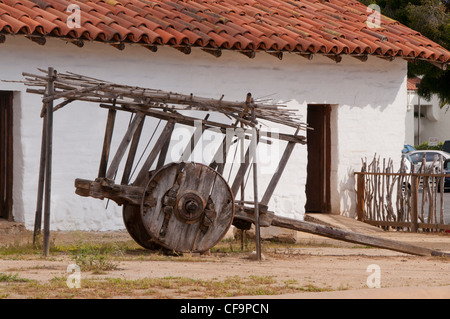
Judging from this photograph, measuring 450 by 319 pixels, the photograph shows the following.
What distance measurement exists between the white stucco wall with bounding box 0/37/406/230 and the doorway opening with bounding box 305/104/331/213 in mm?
218

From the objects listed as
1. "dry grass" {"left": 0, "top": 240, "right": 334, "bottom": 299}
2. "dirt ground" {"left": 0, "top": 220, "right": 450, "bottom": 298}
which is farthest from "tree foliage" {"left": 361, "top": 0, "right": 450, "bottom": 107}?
"dry grass" {"left": 0, "top": 240, "right": 334, "bottom": 299}

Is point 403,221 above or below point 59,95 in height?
below

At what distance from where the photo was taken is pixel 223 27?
1257 cm

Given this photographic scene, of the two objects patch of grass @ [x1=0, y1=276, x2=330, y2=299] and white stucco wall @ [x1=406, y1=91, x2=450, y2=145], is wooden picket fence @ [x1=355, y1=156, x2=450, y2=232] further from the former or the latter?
white stucco wall @ [x1=406, y1=91, x2=450, y2=145]

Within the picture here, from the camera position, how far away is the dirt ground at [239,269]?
7.14 m

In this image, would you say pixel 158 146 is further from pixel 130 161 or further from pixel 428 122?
pixel 428 122

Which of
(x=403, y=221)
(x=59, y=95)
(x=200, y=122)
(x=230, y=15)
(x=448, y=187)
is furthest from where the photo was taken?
(x=448, y=187)

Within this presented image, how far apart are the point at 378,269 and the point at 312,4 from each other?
7.30 m

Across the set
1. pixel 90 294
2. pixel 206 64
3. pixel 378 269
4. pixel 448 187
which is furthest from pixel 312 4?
pixel 448 187

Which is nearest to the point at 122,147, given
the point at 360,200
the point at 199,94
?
the point at 199,94

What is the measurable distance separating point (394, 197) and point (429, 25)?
591 centimetres
